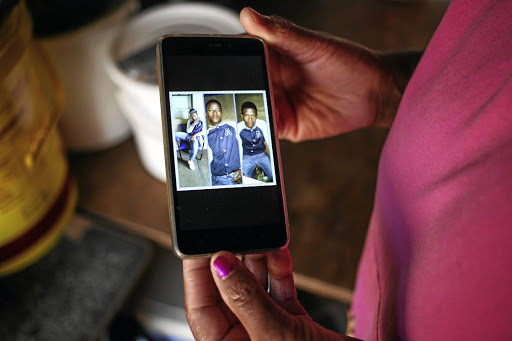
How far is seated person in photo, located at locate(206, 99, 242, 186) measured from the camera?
38 centimetres

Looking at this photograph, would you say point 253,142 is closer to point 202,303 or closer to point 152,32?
point 202,303

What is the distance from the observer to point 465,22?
1.04 ft

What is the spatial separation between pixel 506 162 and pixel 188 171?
0.80ft

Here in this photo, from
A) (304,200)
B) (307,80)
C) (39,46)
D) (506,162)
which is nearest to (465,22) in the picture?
(506,162)

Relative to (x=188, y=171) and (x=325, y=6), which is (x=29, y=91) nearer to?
(x=188, y=171)

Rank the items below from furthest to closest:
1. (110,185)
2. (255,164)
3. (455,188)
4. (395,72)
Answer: (110,185), (395,72), (255,164), (455,188)

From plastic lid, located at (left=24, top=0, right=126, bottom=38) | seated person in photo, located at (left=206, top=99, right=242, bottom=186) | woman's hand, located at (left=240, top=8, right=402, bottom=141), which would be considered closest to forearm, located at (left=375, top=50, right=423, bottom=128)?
woman's hand, located at (left=240, top=8, right=402, bottom=141)

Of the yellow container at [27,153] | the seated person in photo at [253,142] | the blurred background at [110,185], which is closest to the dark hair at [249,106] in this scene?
the seated person in photo at [253,142]

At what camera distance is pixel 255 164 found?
15.5 inches

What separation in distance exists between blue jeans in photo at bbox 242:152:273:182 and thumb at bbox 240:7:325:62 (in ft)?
0.42

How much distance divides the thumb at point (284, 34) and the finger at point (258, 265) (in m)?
0.22

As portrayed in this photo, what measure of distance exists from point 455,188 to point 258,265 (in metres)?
0.19

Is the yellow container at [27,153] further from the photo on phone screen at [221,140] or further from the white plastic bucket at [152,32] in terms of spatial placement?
the photo on phone screen at [221,140]

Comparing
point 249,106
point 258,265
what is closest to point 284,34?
point 249,106
